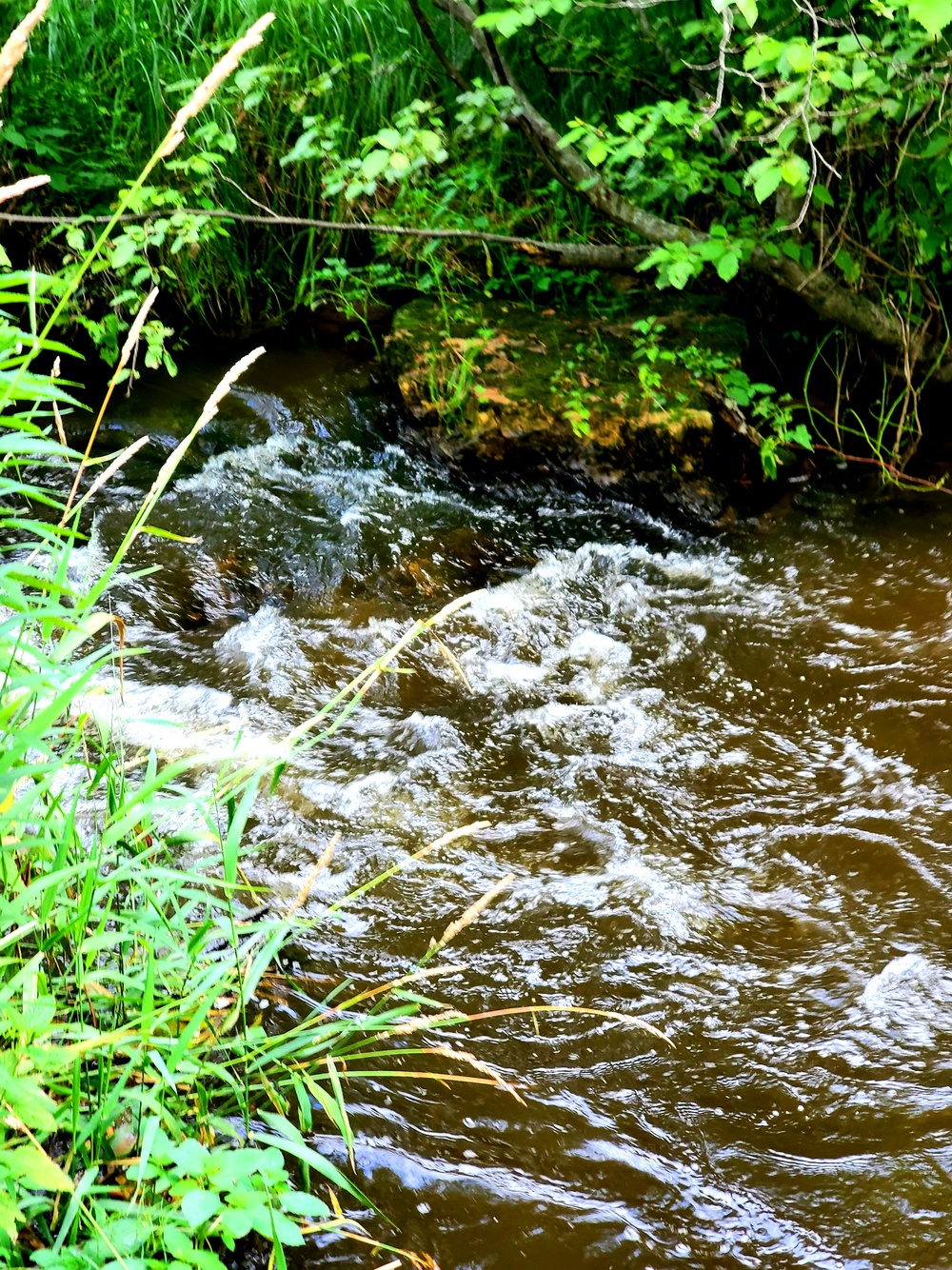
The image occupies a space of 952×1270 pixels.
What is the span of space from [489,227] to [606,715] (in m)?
2.81

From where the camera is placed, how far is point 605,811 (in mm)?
2801

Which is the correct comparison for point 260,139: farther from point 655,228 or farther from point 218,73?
point 218,73

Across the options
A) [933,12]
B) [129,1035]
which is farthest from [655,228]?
[129,1035]

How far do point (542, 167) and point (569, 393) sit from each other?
56.1 inches

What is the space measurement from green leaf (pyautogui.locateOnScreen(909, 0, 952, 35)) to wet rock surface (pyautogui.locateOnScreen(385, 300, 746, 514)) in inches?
79.3

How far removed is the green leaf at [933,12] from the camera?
2275 millimetres

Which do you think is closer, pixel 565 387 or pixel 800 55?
pixel 800 55

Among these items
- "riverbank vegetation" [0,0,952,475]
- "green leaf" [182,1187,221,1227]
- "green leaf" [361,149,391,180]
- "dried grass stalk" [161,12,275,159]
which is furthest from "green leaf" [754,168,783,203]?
"green leaf" [182,1187,221,1227]

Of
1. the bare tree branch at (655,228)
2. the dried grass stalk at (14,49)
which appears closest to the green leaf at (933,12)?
the bare tree branch at (655,228)

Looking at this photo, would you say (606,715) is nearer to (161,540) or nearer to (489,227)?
(161,540)

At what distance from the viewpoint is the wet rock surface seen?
4.30 m

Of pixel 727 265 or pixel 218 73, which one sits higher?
pixel 218 73

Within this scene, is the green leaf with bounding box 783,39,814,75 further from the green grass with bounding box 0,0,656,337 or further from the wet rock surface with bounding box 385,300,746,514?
the green grass with bounding box 0,0,656,337

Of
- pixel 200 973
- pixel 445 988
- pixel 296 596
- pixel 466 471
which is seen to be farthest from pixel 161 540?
pixel 200 973
